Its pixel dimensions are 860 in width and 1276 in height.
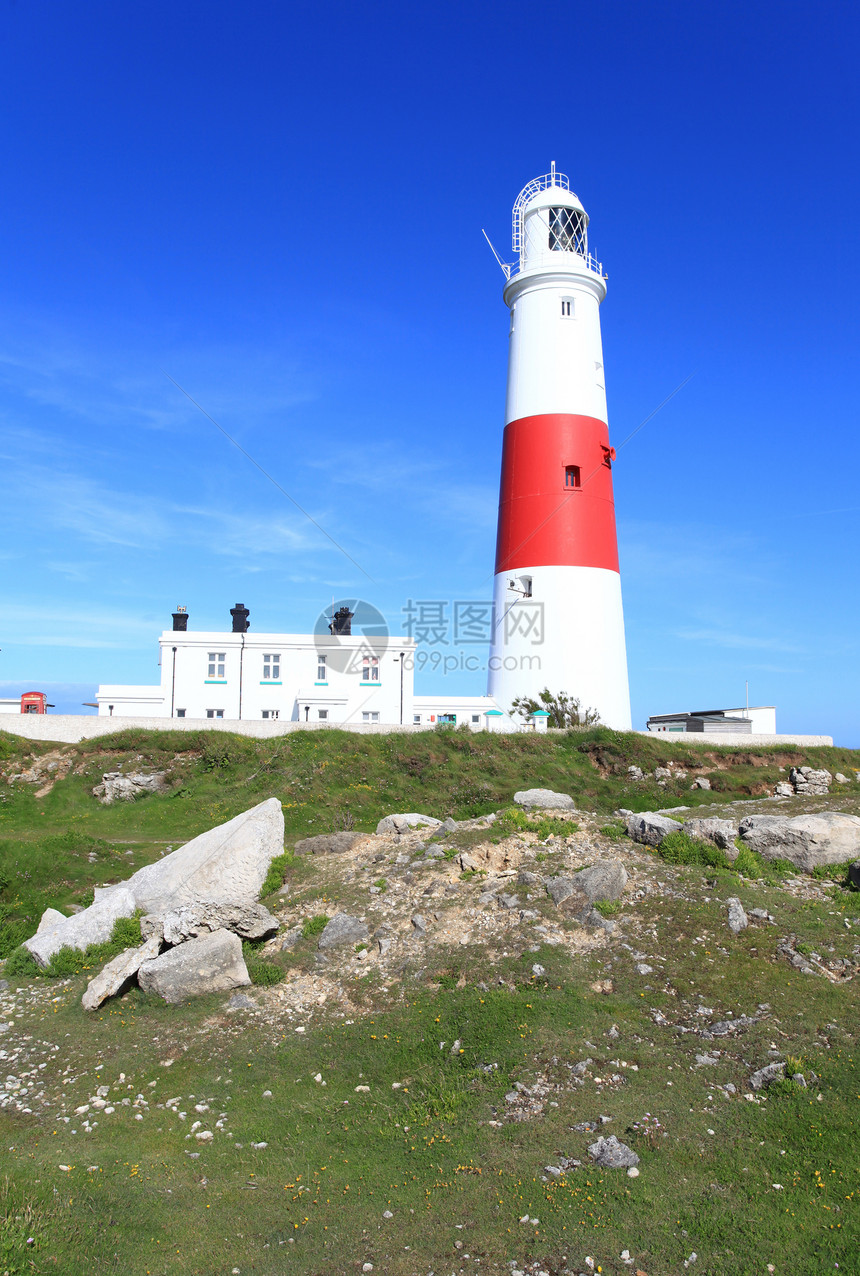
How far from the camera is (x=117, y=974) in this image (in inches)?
528

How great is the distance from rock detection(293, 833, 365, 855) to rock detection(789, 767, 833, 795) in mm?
21121

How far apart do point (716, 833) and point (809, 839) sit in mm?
1867

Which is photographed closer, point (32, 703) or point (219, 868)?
point (219, 868)

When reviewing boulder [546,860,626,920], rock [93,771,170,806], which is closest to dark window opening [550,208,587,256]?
rock [93,771,170,806]

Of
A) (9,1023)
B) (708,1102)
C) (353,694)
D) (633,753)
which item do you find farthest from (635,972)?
(353,694)

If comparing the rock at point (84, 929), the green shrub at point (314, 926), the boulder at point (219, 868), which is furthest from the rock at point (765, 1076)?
the rock at point (84, 929)

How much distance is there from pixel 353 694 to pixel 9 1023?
31177 millimetres

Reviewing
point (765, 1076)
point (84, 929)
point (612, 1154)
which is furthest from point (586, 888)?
point (84, 929)

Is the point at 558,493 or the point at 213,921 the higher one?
the point at 558,493

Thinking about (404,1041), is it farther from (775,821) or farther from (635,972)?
(775,821)

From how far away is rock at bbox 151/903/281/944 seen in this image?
46.9 feet

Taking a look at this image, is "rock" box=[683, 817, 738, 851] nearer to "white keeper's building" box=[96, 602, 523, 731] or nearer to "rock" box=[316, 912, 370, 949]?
"rock" box=[316, 912, 370, 949]

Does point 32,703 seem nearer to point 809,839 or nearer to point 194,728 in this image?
point 194,728

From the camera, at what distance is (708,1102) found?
9.47 metres
